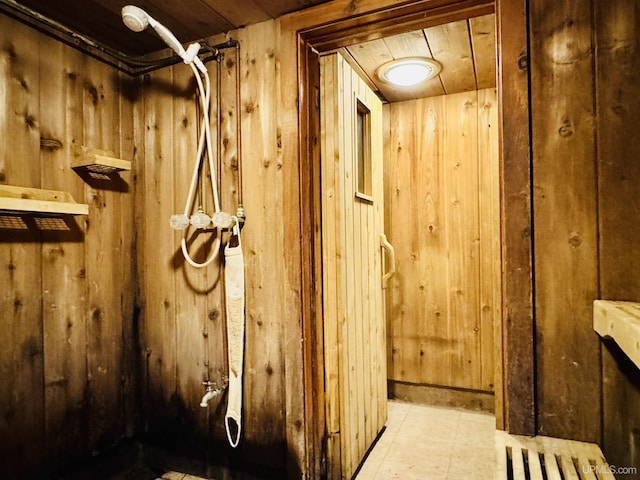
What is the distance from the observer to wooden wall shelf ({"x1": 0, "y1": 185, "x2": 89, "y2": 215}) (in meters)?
1.42

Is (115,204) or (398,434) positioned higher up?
(115,204)

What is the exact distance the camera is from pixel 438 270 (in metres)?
2.89

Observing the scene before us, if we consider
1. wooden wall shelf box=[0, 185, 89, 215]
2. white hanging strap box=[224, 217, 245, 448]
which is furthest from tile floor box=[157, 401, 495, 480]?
wooden wall shelf box=[0, 185, 89, 215]

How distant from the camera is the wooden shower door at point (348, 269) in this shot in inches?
71.9

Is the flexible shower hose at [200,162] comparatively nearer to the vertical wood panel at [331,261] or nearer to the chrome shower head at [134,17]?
the chrome shower head at [134,17]

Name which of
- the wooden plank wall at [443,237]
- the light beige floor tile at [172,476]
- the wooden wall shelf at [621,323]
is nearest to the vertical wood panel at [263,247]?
the light beige floor tile at [172,476]

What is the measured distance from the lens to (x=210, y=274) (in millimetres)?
1874

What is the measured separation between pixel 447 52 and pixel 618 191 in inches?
53.6

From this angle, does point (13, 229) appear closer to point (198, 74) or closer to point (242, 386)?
point (198, 74)

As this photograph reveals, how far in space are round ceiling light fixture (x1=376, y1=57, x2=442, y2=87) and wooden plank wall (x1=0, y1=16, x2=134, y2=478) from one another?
1538 mm

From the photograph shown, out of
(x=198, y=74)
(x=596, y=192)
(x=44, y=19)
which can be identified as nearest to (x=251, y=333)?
(x=198, y=74)

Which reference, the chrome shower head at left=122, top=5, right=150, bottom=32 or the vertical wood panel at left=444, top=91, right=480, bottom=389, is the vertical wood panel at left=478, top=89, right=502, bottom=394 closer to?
the vertical wood panel at left=444, top=91, right=480, bottom=389

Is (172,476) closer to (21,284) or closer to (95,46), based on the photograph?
(21,284)

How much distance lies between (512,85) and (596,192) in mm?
444
